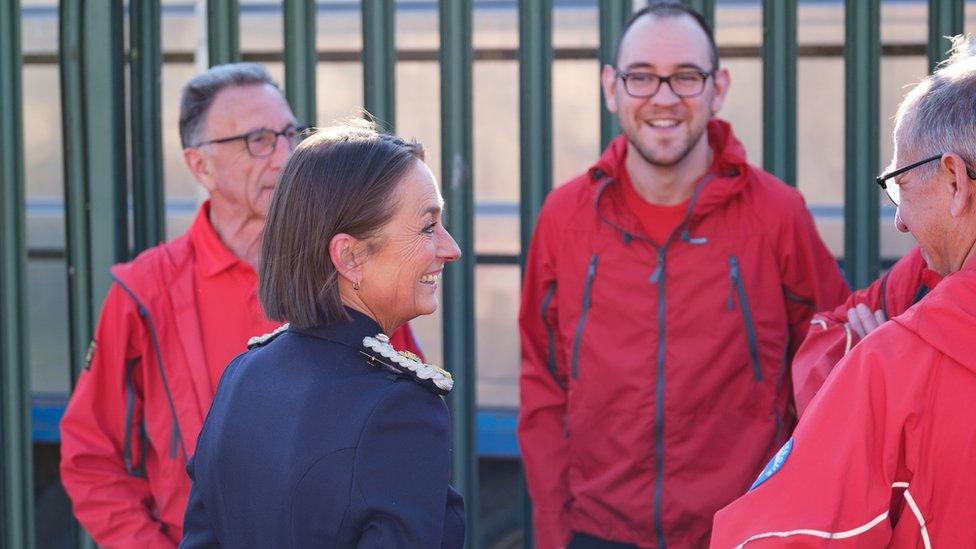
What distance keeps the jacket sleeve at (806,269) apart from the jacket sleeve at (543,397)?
0.54 meters

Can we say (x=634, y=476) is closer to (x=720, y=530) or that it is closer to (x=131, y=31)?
(x=720, y=530)

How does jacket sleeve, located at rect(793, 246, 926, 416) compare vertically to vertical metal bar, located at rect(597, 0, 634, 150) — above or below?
below

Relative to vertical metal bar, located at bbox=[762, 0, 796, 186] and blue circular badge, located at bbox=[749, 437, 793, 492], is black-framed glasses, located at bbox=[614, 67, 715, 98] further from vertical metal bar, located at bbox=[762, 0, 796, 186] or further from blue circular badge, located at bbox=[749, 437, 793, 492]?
blue circular badge, located at bbox=[749, 437, 793, 492]

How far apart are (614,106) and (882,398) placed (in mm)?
1477

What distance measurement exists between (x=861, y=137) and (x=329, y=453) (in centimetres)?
189

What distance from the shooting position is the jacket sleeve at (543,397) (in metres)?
2.99

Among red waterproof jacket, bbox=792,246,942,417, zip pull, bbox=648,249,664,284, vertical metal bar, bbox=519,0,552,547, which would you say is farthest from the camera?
vertical metal bar, bbox=519,0,552,547

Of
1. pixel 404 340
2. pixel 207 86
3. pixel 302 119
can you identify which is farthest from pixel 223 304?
pixel 302 119

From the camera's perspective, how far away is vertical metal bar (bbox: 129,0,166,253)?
3.43 m

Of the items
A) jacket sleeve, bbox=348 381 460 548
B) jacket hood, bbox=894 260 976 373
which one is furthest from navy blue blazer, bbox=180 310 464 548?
jacket hood, bbox=894 260 976 373

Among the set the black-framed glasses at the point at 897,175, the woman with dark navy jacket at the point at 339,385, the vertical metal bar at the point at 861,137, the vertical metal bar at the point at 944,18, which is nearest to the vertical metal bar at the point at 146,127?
the woman with dark navy jacket at the point at 339,385

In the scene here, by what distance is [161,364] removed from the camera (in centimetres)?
279

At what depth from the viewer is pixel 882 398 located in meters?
1.68

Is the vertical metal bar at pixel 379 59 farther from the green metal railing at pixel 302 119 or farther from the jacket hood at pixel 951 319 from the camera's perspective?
the jacket hood at pixel 951 319
